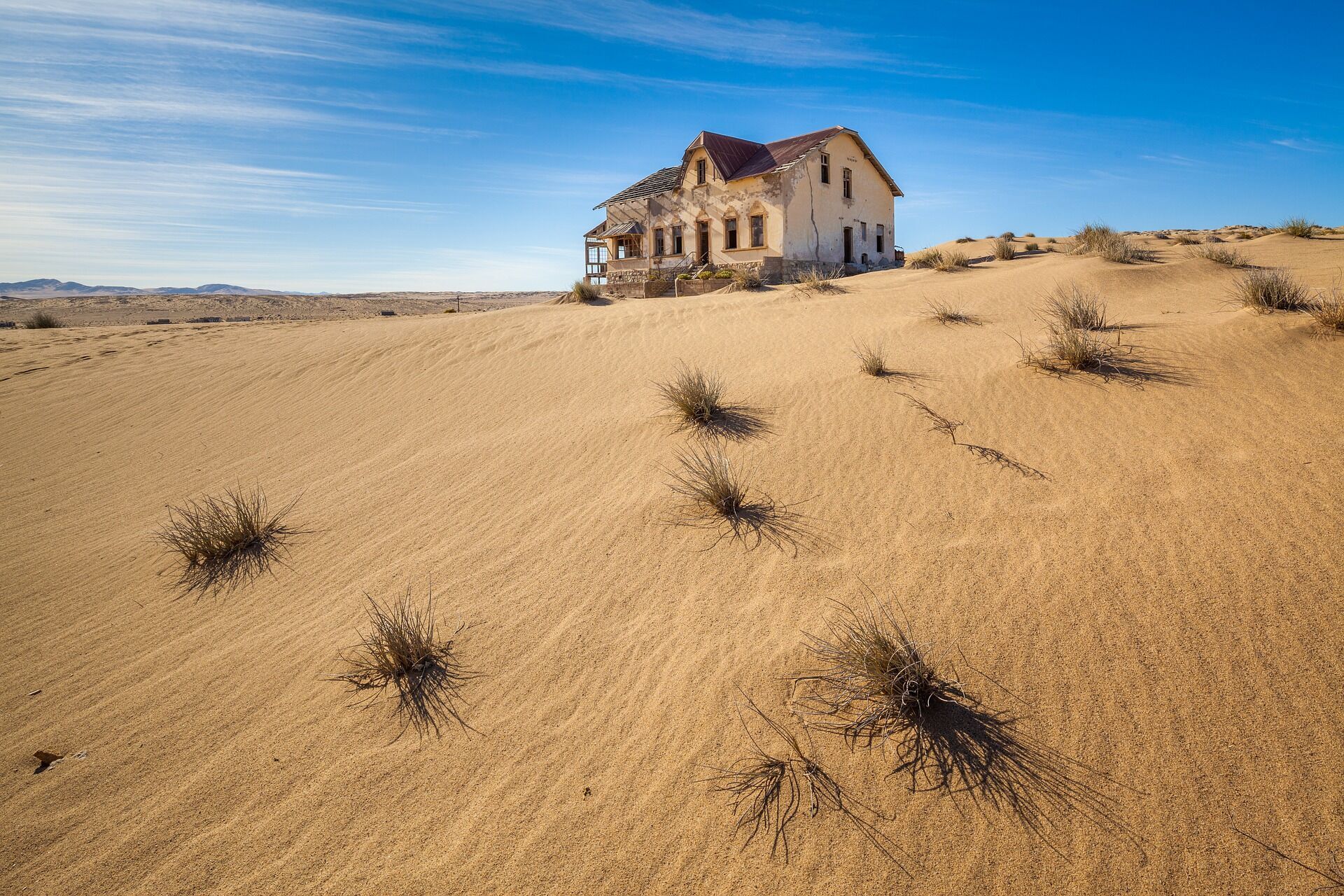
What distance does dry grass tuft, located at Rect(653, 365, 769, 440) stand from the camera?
511 cm

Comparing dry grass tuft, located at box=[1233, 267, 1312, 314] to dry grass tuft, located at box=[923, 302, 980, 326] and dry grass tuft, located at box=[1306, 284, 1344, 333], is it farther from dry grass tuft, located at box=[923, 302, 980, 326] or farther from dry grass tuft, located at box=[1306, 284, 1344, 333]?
dry grass tuft, located at box=[923, 302, 980, 326]

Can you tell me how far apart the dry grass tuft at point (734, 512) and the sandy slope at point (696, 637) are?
146mm

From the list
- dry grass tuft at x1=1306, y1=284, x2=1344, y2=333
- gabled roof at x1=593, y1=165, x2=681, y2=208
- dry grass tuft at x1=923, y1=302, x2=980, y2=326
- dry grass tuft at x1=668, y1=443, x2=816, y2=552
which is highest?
gabled roof at x1=593, y1=165, x2=681, y2=208

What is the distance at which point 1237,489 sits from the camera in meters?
3.43

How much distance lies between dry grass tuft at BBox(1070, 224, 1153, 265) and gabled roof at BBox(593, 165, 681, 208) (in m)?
14.3

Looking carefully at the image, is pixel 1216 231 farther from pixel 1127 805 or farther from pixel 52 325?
pixel 52 325

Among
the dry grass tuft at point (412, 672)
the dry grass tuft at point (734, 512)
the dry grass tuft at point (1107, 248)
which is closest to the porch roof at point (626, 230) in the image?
the dry grass tuft at point (1107, 248)

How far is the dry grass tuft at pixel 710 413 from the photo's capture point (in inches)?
201

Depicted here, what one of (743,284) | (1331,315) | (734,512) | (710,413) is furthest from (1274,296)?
(743,284)

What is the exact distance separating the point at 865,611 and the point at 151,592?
4625 mm

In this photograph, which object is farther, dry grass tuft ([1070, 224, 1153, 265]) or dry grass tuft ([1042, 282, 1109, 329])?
dry grass tuft ([1070, 224, 1153, 265])

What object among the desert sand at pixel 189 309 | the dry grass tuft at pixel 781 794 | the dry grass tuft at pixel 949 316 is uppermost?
the desert sand at pixel 189 309

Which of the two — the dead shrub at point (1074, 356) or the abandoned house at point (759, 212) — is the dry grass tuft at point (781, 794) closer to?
the dead shrub at point (1074, 356)

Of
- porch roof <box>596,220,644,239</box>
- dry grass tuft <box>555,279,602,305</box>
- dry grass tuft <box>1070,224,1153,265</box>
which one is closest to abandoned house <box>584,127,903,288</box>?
porch roof <box>596,220,644,239</box>
